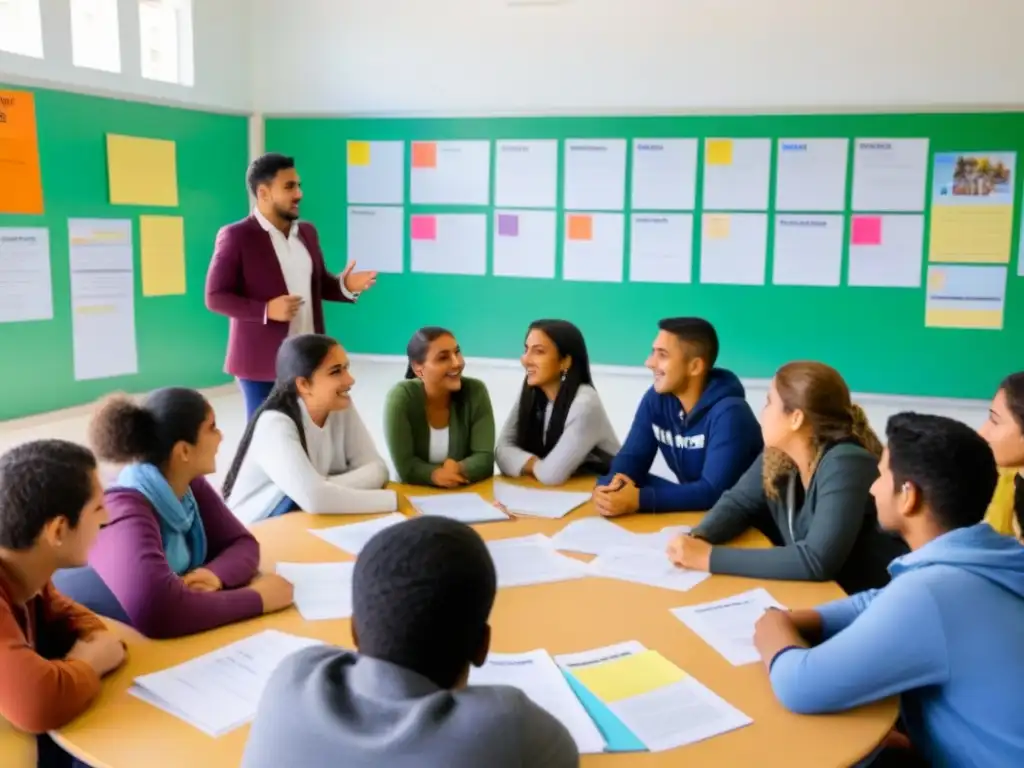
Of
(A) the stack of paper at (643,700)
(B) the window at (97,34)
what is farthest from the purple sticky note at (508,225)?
(A) the stack of paper at (643,700)

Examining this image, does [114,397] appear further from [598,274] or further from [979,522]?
[598,274]

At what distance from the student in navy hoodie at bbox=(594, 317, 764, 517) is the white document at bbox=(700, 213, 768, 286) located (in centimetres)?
135

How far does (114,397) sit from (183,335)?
2.63 metres

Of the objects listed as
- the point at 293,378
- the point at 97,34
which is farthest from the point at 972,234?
the point at 97,34

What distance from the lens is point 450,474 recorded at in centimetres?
284

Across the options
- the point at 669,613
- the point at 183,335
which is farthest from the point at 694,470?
the point at 183,335

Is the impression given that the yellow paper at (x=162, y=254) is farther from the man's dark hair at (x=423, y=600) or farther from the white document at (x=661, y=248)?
the man's dark hair at (x=423, y=600)

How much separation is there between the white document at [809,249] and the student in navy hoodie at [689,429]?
138 centimetres

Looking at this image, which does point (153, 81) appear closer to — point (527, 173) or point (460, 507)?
point (527, 173)

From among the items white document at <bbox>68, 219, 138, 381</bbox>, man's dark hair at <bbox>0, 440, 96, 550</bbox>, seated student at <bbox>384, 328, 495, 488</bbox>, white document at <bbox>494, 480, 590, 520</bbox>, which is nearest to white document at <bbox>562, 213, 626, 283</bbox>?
seated student at <bbox>384, 328, 495, 488</bbox>

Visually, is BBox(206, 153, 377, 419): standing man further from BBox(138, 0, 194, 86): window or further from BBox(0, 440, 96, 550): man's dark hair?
BBox(0, 440, 96, 550): man's dark hair

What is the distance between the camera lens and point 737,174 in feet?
13.5

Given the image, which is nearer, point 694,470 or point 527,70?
point 694,470

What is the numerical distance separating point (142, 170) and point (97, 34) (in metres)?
0.58
